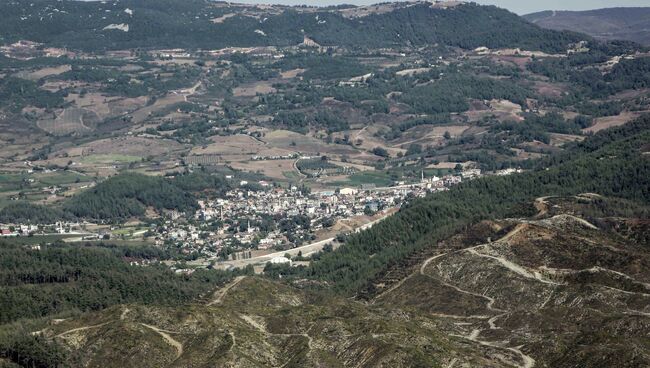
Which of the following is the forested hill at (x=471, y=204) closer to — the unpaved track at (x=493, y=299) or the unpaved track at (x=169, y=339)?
the unpaved track at (x=493, y=299)

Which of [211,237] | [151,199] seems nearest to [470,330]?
[211,237]

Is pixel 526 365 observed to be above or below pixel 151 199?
above

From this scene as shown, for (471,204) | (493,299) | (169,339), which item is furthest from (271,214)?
(169,339)

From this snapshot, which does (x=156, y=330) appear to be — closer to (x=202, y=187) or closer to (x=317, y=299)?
(x=317, y=299)

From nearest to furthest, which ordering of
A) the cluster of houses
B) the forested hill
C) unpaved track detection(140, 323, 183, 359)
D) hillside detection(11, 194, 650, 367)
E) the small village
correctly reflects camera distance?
1. hillside detection(11, 194, 650, 367)
2. unpaved track detection(140, 323, 183, 359)
3. the forested hill
4. the small village
5. the cluster of houses

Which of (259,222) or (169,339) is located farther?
(259,222)

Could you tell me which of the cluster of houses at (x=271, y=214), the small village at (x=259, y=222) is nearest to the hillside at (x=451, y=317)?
the small village at (x=259, y=222)

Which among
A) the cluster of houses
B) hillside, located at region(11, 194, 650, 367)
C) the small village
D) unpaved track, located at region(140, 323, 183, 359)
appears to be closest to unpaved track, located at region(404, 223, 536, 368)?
hillside, located at region(11, 194, 650, 367)

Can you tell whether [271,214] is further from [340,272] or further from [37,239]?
[340,272]

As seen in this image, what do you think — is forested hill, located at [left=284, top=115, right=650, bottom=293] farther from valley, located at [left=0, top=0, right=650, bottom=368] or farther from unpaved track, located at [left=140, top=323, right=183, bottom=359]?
unpaved track, located at [left=140, top=323, right=183, bottom=359]


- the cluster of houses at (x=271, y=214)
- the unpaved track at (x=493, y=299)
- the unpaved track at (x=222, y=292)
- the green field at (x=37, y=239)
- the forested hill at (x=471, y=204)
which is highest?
the unpaved track at (x=493, y=299)

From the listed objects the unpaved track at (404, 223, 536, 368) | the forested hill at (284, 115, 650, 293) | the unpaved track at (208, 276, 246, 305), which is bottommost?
the forested hill at (284, 115, 650, 293)
